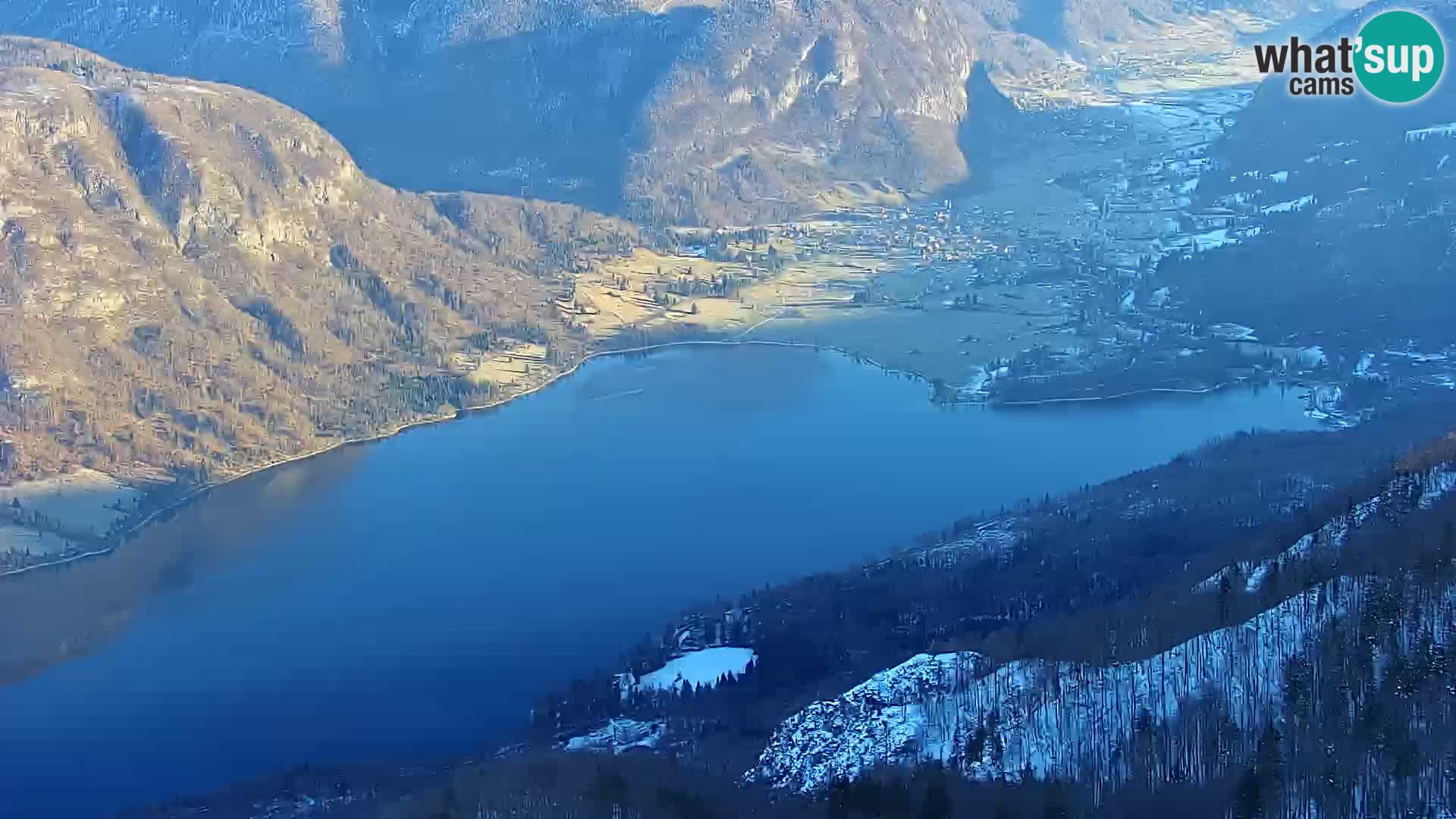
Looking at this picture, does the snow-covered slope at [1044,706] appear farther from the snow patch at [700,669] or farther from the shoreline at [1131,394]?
the shoreline at [1131,394]

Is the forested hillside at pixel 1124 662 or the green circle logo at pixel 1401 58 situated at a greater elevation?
the green circle logo at pixel 1401 58

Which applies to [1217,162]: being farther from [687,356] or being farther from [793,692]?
[793,692]

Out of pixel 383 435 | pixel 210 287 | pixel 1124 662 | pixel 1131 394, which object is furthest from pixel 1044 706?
pixel 210 287

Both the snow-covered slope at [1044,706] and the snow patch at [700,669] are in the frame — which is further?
the snow patch at [700,669]

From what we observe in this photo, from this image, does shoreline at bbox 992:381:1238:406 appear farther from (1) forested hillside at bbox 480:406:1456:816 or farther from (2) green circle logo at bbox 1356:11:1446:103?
(2) green circle logo at bbox 1356:11:1446:103

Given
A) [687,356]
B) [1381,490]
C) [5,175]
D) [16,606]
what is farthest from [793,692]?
[5,175]

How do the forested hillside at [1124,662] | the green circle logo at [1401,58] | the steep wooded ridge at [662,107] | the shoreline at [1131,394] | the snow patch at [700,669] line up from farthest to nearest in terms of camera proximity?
1. the steep wooded ridge at [662,107]
2. the green circle logo at [1401,58]
3. the shoreline at [1131,394]
4. the snow patch at [700,669]
5. the forested hillside at [1124,662]

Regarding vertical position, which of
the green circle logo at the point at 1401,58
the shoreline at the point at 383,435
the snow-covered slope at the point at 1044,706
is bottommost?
the snow-covered slope at the point at 1044,706


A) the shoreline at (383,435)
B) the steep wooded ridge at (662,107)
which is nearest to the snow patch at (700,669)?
the shoreline at (383,435)
